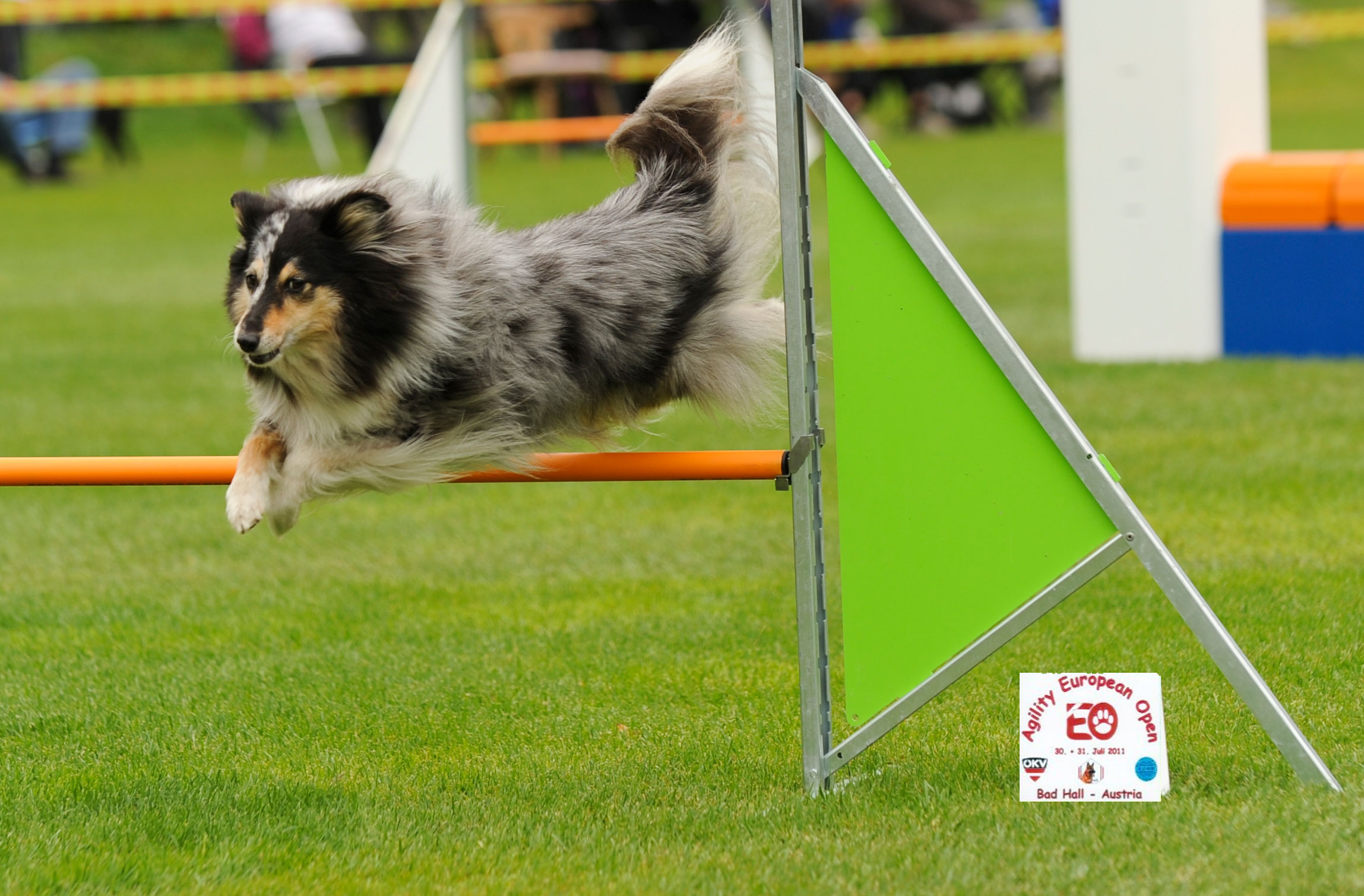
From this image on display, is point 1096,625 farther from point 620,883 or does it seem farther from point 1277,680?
point 620,883

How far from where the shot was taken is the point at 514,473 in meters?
3.46

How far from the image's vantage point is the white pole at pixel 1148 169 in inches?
296

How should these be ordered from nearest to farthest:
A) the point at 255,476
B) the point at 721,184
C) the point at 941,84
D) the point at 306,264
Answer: the point at 306,264 → the point at 255,476 → the point at 721,184 → the point at 941,84

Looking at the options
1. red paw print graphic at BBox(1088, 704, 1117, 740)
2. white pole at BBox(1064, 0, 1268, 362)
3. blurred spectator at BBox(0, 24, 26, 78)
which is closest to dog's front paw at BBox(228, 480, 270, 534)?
red paw print graphic at BBox(1088, 704, 1117, 740)

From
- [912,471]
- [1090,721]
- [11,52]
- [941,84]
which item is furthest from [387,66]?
[1090,721]

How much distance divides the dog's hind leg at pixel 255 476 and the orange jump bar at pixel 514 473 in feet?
0.21

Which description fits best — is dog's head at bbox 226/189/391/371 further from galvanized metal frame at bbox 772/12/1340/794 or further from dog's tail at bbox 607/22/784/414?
galvanized metal frame at bbox 772/12/1340/794

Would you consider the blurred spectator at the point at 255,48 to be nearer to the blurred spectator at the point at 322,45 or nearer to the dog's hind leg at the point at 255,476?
the blurred spectator at the point at 322,45

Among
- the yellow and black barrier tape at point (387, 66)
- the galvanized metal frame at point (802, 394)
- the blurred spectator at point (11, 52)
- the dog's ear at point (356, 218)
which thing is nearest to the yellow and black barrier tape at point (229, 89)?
the yellow and black barrier tape at point (387, 66)

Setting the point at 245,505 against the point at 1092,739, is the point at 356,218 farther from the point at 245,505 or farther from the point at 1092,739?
the point at 1092,739

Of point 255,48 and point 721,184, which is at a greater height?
point 721,184

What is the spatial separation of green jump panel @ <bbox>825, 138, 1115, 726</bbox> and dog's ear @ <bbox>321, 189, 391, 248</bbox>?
0.93 m

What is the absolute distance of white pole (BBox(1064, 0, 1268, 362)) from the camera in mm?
7520

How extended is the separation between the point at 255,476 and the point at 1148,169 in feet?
17.2
